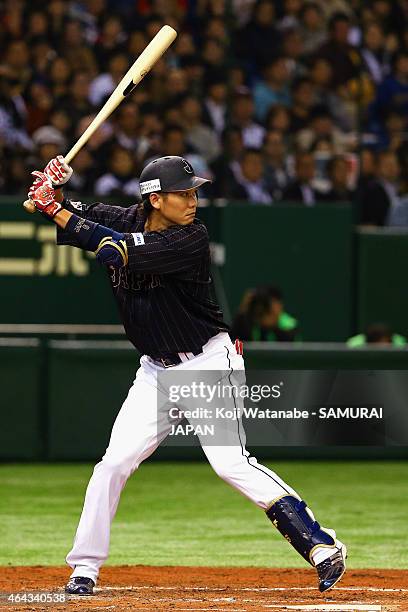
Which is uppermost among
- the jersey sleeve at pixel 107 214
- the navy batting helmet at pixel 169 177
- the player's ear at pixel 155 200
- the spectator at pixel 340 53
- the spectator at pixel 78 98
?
the spectator at pixel 340 53

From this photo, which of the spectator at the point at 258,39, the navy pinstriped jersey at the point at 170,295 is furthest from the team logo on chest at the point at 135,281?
the spectator at the point at 258,39

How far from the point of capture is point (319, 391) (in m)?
11.2

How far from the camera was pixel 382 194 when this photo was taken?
13305mm

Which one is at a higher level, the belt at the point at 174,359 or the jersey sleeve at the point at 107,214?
the jersey sleeve at the point at 107,214

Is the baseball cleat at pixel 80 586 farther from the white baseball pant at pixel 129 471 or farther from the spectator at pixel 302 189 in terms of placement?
the spectator at pixel 302 189

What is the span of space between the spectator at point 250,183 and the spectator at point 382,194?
97 cm

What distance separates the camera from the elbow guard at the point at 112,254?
5.98 metres

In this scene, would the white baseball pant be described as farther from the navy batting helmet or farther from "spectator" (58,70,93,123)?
"spectator" (58,70,93,123)

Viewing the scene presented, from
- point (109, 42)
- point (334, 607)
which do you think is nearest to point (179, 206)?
point (334, 607)

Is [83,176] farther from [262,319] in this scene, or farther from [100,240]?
[100,240]

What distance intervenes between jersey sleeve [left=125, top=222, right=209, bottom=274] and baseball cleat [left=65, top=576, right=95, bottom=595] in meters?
1.41

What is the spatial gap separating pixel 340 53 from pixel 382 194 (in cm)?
194

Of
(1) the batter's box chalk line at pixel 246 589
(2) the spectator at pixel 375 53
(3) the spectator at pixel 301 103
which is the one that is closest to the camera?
(1) the batter's box chalk line at pixel 246 589

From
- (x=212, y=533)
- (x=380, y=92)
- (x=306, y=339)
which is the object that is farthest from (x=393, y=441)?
(x=380, y=92)
